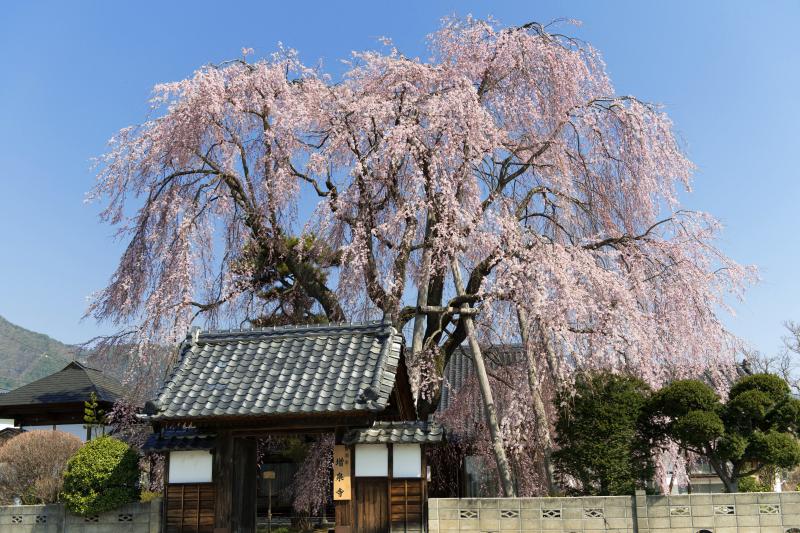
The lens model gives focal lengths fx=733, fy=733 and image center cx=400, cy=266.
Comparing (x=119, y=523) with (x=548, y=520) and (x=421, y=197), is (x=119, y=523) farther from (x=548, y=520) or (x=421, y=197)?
(x=421, y=197)

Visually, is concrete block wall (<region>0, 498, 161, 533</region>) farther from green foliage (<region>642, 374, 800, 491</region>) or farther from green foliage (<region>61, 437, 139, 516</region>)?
green foliage (<region>642, 374, 800, 491</region>)

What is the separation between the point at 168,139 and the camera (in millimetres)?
15531

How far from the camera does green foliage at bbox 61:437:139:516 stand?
36.4 feet

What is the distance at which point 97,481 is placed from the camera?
36.6 feet

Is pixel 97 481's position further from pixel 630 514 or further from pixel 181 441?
pixel 630 514

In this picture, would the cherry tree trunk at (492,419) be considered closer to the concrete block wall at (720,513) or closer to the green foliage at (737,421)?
the green foliage at (737,421)

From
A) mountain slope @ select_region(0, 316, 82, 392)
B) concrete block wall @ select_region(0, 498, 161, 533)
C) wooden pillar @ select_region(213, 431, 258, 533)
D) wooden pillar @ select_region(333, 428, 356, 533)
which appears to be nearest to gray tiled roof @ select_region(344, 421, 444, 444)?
wooden pillar @ select_region(333, 428, 356, 533)

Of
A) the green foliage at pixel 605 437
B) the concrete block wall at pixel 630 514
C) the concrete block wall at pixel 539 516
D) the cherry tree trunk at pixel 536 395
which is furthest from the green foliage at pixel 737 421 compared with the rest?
the cherry tree trunk at pixel 536 395

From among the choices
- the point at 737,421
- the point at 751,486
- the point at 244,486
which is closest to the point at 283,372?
the point at 244,486

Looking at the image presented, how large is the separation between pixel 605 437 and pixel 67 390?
1717 cm

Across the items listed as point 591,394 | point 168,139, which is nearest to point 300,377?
point 591,394

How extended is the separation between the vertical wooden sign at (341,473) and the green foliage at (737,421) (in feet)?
15.9

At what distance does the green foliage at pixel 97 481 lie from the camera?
11.1 m

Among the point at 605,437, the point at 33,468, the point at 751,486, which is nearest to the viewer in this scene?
the point at 605,437
